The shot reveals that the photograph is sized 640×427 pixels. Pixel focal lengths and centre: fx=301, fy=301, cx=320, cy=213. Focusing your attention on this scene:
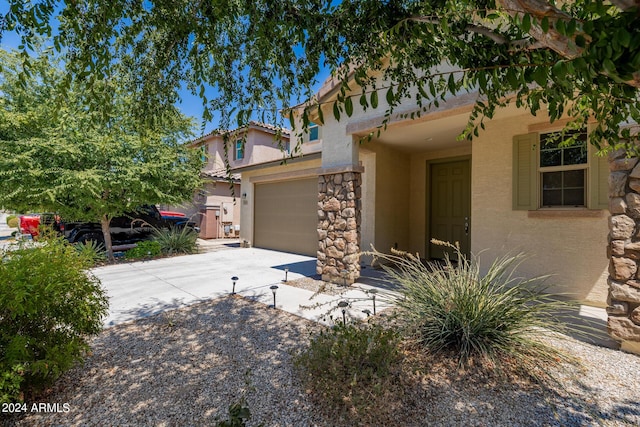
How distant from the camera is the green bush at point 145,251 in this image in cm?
916

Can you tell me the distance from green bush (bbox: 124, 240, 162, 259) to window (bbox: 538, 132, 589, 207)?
33.0 feet

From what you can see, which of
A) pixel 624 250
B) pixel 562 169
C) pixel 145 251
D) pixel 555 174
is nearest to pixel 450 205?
pixel 555 174

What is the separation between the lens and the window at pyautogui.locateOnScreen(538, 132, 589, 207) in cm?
478

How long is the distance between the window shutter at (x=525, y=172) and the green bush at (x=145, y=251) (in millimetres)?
9654

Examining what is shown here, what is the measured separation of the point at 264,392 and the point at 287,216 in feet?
26.1

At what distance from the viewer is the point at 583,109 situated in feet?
7.98

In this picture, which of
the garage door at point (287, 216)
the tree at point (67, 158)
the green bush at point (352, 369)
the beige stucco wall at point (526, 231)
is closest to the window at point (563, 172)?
the beige stucco wall at point (526, 231)

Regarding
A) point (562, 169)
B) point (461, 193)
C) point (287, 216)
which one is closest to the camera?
point (562, 169)

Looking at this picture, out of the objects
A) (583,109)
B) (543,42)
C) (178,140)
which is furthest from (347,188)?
(178,140)

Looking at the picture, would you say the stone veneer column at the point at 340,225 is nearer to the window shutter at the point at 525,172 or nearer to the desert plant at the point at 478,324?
the desert plant at the point at 478,324

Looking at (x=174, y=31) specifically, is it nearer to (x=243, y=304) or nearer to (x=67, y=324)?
(x=67, y=324)

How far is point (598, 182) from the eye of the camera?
4527 mm

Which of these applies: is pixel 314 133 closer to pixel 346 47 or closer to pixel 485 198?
pixel 485 198

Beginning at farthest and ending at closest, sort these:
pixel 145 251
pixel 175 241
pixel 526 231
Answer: pixel 175 241 < pixel 145 251 < pixel 526 231
